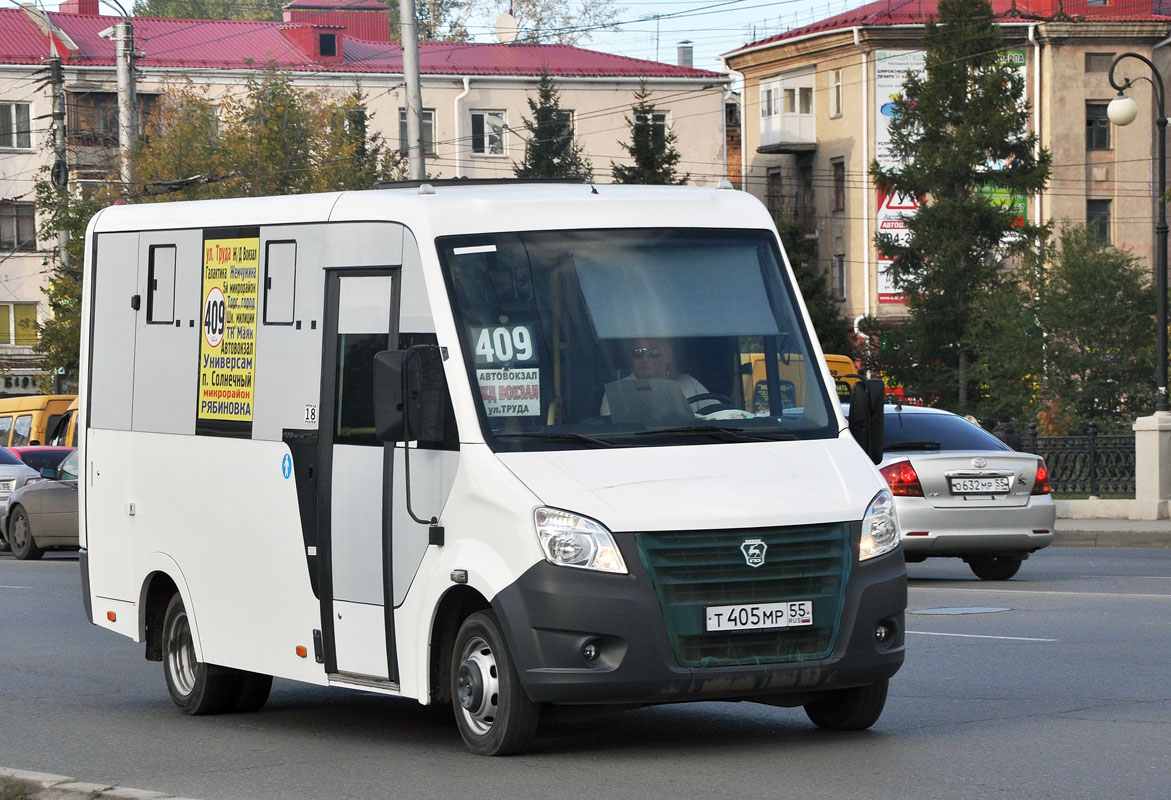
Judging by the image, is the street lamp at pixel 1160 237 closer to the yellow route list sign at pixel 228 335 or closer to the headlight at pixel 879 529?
the yellow route list sign at pixel 228 335

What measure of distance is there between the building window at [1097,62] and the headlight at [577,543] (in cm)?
6347

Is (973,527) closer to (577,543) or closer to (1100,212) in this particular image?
(577,543)

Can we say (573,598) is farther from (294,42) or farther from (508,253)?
(294,42)

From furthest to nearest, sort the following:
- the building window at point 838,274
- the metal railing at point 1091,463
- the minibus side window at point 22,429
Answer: the building window at point 838,274 → the minibus side window at point 22,429 → the metal railing at point 1091,463

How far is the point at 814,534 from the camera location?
324 inches

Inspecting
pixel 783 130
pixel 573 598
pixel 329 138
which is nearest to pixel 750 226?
pixel 573 598

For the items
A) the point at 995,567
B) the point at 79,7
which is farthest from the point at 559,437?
the point at 79,7

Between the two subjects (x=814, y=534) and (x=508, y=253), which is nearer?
(x=814, y=534)

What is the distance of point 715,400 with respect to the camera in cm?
873

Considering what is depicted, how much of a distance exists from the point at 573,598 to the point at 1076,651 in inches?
197

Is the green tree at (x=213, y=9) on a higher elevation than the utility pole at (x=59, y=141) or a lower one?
higher

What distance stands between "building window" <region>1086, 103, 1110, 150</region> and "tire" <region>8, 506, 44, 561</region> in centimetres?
4997

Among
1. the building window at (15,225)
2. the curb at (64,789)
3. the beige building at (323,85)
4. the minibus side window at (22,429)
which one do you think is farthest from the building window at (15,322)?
the curb at (64,789)

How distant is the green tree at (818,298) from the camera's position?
186 ft
